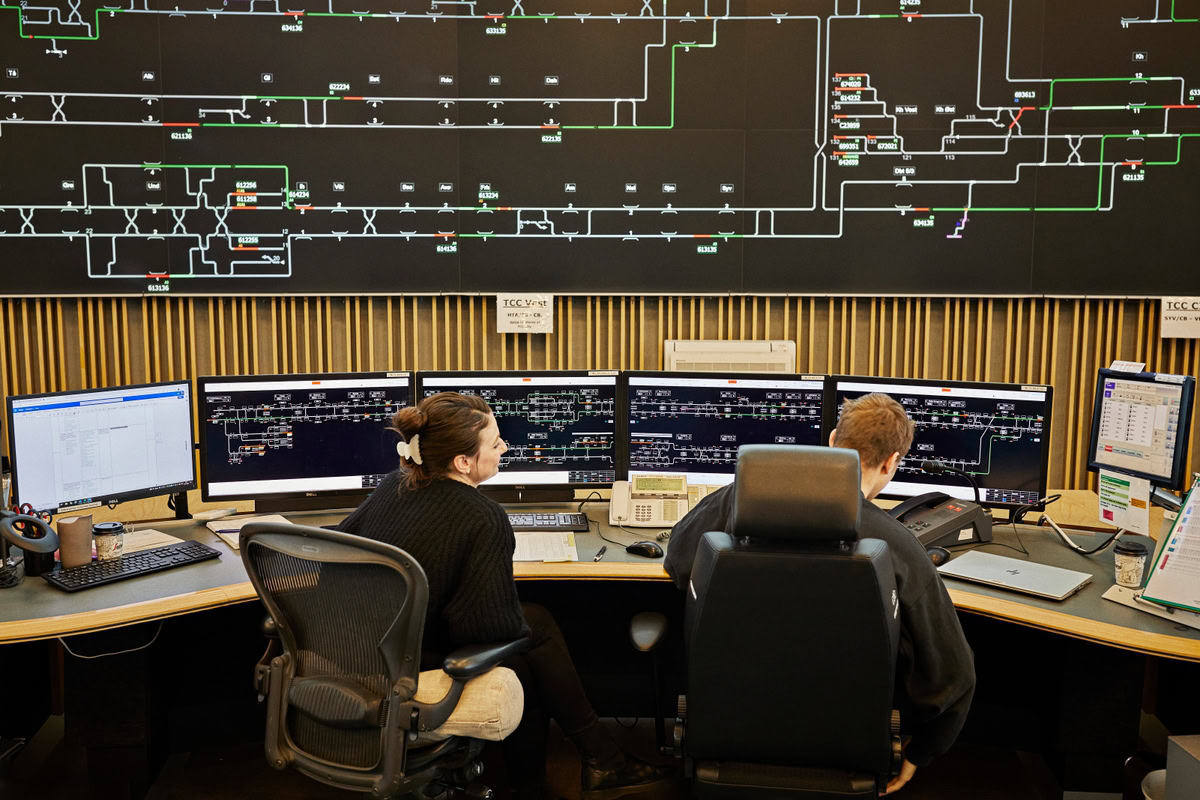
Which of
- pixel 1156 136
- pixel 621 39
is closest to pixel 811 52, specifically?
pixel 621 39

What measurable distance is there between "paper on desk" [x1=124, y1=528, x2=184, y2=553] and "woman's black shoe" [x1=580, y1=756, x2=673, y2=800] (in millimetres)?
1439

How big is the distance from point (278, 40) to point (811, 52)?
92.6 inches

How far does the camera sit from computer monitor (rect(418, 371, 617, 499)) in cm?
327

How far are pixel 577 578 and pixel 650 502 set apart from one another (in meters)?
0.55

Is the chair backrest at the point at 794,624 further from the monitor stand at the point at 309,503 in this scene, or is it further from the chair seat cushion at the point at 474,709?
the monitor stand at the point at 309,503

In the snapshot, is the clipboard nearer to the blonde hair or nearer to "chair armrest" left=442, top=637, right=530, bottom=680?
the blonde hair

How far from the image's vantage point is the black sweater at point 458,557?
226cm

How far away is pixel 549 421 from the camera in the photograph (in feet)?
10.9

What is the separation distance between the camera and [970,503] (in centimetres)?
304

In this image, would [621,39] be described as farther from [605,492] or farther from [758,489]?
[758,489]

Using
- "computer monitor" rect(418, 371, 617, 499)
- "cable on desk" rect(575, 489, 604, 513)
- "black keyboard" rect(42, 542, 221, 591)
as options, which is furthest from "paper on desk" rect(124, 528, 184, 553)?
"cable on desk" rect(575, 489, 604, 513)

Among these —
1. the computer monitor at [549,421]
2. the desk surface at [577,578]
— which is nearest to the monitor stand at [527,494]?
the computer monitor at [549,421]

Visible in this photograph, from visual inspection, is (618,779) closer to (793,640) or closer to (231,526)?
(793,640)

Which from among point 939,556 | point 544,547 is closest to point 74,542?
point 544,547
